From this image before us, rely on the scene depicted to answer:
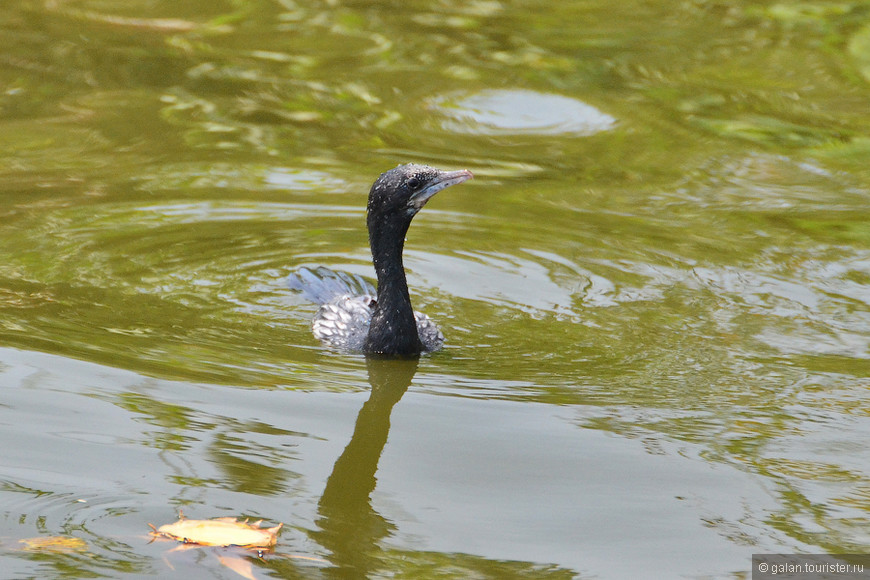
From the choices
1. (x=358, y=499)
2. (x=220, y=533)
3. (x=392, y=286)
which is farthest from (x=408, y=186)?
(x=220, y=533)

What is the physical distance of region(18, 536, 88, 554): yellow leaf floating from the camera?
14.7 feet

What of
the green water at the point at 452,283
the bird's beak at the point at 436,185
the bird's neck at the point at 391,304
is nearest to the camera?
the green water at the point at 452,283

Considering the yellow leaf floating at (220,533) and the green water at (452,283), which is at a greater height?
the green water at (452,283)

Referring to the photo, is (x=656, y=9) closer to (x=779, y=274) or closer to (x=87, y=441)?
(x=779, y=274)

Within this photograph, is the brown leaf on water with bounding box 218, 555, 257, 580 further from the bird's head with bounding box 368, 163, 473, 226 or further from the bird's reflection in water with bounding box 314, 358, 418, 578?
the bird's head with bounding box 368, 163, 473, 226

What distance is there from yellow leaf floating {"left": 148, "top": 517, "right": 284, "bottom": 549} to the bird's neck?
95.6 inches

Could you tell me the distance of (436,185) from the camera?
687 centimetres

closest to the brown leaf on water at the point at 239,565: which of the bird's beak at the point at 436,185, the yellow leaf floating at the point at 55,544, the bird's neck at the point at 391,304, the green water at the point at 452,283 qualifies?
the green water at the point at 452,283

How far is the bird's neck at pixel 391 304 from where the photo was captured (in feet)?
23.0

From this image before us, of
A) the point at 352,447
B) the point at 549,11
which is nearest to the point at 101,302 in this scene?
the point at 352,447

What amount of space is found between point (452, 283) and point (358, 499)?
11.7 ft

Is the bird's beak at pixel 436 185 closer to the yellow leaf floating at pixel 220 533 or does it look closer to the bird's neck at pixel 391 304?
the bird's neck at pixel 391 304

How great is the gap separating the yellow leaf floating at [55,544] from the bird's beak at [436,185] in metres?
3.05

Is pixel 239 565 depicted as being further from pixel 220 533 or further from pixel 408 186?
pixel 408 186
